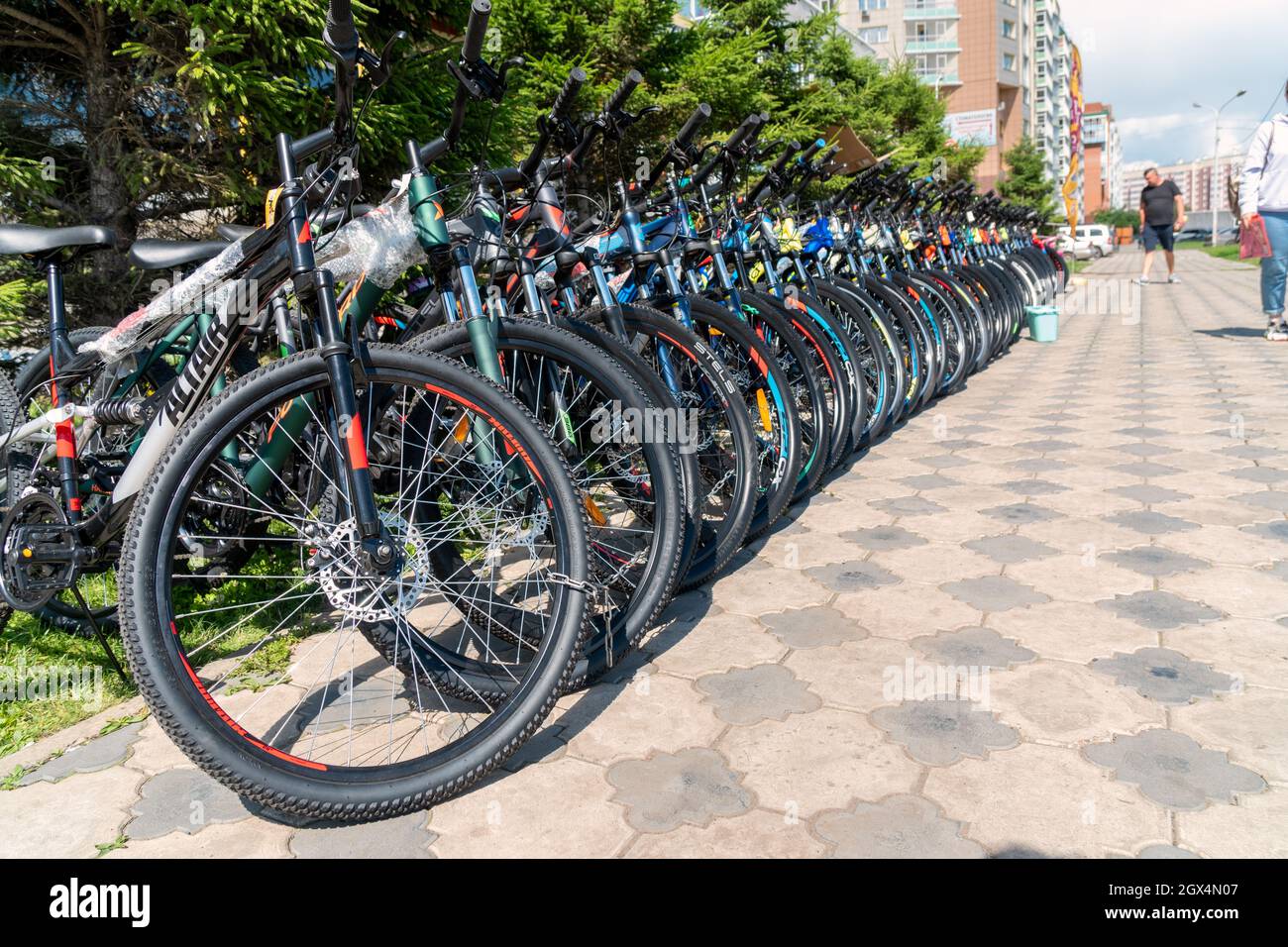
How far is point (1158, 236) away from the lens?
14.9 meters

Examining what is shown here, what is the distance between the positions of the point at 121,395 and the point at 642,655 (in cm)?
173

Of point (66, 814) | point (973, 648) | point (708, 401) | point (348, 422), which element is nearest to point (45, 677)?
point (66, 814)

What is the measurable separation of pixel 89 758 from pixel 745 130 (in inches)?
121

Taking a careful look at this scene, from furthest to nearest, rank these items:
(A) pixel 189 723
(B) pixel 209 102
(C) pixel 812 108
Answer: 1. (C) pixel 812 108
2. (B) pixel 209 102
3. (A) pixel 189 723

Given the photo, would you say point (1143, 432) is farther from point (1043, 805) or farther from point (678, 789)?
point (678, 789)

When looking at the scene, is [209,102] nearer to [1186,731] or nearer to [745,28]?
[1186,731]

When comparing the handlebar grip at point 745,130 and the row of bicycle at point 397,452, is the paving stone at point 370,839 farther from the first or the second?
the handlebar grip at point 745,130

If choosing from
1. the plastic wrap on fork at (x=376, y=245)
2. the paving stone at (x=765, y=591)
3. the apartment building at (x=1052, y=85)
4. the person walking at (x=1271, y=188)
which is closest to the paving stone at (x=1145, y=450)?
the paving stone at (x=765, y=591)

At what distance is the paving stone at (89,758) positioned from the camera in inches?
87.6

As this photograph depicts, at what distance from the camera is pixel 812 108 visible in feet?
43.4

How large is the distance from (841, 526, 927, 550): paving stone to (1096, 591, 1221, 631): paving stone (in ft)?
2.64

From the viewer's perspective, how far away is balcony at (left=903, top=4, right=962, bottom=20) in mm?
62781

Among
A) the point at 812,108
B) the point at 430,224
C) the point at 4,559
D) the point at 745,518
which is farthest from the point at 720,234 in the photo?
the point at 812,108

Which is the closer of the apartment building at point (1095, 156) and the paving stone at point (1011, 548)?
the paving stone at point (1011, 548)
